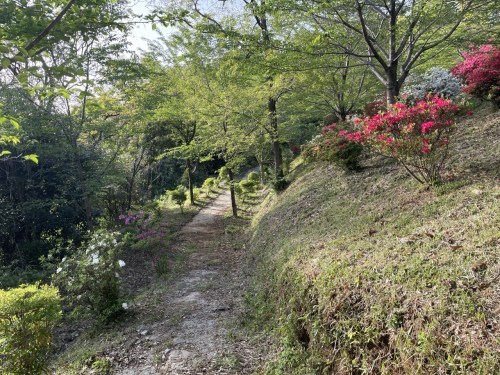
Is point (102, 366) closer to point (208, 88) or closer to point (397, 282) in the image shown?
point (397, 282)

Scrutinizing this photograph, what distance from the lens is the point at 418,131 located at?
475 centimetres

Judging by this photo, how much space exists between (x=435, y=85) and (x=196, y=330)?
9647 mm

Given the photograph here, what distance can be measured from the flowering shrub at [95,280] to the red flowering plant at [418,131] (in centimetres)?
443

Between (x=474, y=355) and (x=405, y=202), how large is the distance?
3.02 meters

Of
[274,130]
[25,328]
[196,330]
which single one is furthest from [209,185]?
[25,328]

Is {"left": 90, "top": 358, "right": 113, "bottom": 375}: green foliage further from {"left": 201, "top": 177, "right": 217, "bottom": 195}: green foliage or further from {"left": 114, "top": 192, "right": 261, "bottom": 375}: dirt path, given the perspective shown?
{"left": 201, "top": 177, "right": 217, "bottom": 195}: green foliage

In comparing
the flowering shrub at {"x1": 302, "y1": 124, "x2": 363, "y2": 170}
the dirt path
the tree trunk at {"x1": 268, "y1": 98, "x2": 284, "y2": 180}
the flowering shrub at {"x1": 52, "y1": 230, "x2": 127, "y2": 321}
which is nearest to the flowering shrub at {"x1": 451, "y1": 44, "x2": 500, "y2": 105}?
Result: the flowering shrub at {"x1": 302, "y1": 124, "x2": 363, "y2": 170}

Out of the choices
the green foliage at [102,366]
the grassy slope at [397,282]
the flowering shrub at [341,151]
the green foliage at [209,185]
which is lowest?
the green foliage at [102,366]

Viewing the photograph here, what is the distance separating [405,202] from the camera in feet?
15.6

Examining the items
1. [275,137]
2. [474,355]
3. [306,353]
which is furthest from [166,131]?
[474,355]

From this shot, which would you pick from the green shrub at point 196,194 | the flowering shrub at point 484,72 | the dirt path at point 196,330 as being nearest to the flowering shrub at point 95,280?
the dirt path at point 196,330

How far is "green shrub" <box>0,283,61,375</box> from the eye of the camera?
315 centimetres

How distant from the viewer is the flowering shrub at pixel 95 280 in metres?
4.77

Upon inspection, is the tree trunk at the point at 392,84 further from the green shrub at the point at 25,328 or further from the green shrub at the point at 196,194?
the green shrub at the point at 196,194
